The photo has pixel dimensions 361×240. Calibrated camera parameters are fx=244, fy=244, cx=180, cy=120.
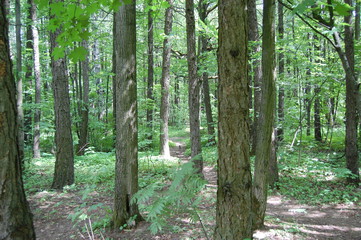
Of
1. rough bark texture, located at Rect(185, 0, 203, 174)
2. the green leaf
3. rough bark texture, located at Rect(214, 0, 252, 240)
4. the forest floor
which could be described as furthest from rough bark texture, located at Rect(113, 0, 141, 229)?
rough bark texture, located at Rect(185, 0, 203, 174)

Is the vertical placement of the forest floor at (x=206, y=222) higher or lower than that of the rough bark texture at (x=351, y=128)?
lower

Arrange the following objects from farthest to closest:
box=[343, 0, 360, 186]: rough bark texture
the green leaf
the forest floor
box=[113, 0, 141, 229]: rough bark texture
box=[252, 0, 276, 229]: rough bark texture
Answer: box=[343, 0, 360, 186]: rough bark texture, box=[113, 0, 141, 229]: rough bark texture, the forest floor, box=[252, 0, 276, 229]: rough bark texture, the green leaf

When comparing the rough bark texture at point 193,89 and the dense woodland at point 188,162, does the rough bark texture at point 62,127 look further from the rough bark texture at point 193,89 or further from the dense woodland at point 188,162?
the rough bark texture at point 193,89

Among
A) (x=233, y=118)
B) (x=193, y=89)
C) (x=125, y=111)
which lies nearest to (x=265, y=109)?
(x=233, y=118)

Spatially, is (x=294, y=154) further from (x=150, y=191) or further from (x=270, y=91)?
(x=150, y=191)

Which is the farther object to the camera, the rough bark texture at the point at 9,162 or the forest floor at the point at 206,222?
the forest floor at the point at 206,222

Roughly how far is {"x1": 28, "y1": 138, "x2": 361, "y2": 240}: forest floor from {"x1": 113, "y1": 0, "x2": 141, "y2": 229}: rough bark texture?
0.49 meters

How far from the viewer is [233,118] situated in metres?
1.92

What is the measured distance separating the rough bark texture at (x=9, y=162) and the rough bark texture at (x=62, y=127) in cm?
588

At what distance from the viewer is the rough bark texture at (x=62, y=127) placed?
6965mm

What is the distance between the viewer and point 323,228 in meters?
4.60

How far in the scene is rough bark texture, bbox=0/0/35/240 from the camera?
1510 mm

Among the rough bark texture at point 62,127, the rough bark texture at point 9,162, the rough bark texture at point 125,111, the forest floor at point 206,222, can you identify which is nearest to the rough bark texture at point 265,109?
the forest floor at point 206,222

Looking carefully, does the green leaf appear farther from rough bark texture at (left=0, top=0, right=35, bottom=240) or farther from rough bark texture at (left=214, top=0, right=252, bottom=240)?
rough bark texture at (left=214, top=0, right=252, bottom=240)
